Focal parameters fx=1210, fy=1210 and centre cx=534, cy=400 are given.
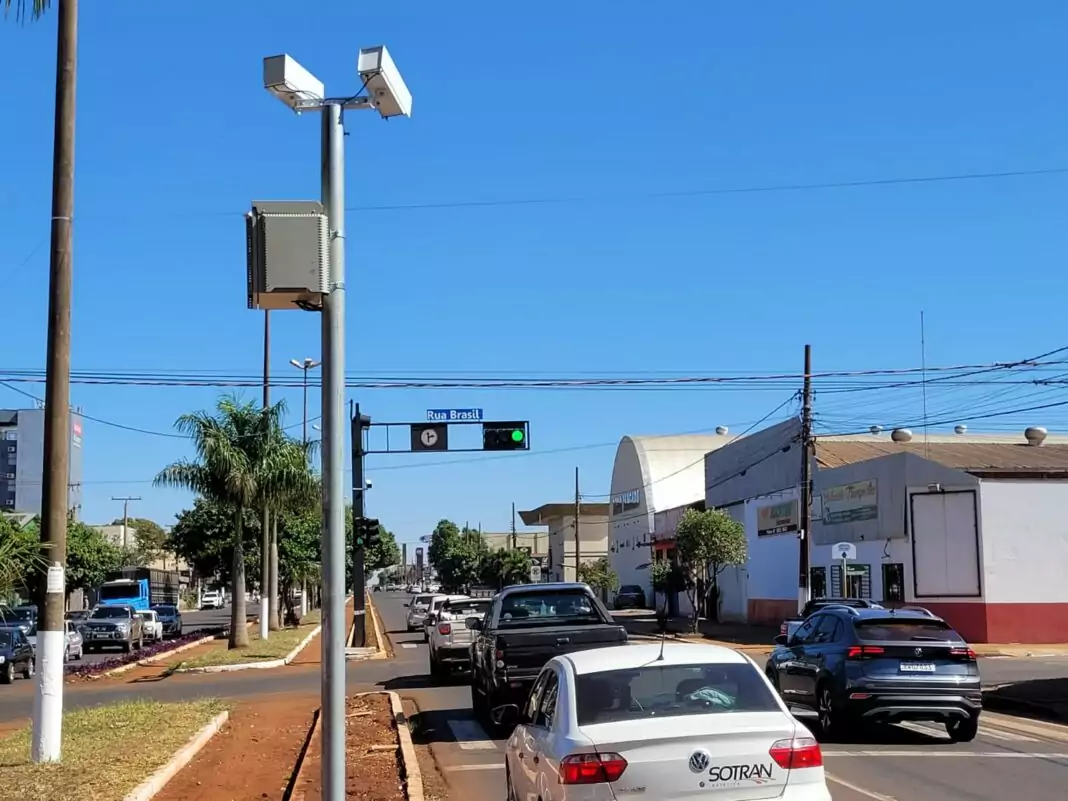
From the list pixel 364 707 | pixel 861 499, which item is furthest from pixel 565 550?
pixel 364 707

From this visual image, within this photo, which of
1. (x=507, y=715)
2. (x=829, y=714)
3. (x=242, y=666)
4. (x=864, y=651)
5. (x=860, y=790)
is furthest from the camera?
(x=242, y=666)

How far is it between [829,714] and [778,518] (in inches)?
1386

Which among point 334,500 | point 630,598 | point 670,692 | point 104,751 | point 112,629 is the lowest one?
point 630,598

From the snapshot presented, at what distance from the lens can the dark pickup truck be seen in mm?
15594

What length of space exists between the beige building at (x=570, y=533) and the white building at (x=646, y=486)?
66.0ft

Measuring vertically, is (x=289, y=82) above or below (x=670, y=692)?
above

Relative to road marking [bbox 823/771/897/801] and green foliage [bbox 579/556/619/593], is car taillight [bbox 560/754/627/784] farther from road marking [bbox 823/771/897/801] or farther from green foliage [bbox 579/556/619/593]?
green foliage [bbox 579/556/619/593]

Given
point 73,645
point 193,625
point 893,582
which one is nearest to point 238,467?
point 73,645

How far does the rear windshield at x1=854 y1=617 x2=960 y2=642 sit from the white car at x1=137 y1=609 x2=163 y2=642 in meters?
41.3

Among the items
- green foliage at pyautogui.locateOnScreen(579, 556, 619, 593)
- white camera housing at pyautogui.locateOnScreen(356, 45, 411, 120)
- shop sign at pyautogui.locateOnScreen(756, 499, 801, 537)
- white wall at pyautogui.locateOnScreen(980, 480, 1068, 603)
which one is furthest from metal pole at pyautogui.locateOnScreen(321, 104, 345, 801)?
green foliage at pyautogui.locateOnScreen(579, 556, 619, 593)

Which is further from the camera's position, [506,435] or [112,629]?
[112,629]

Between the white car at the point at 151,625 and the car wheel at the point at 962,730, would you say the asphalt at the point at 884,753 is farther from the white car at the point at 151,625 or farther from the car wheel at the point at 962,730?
the white car at the point at 151,625

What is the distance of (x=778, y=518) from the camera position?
49.2 metres

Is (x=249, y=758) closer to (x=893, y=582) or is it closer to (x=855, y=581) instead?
(x=893, y=582)
